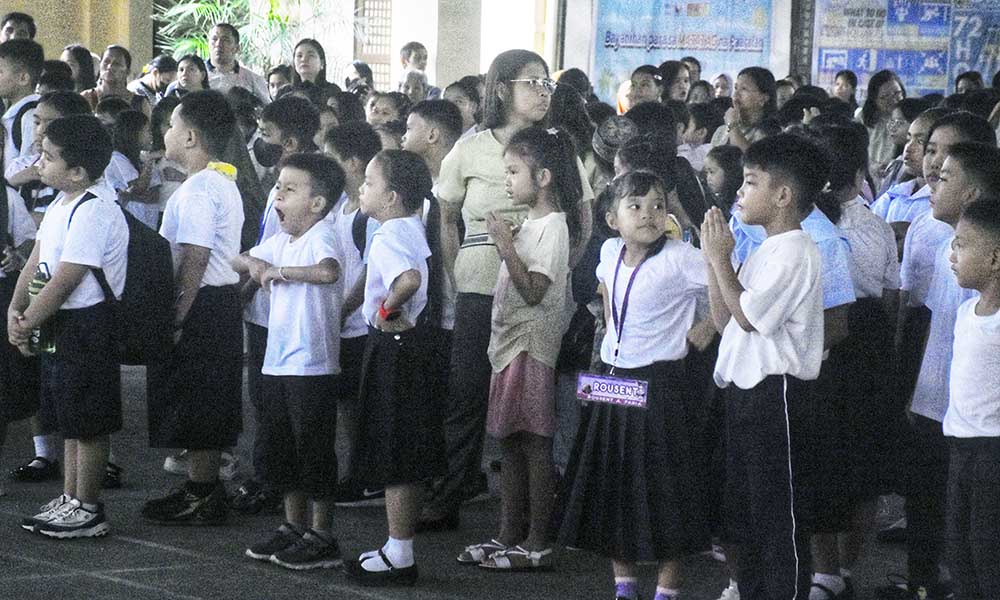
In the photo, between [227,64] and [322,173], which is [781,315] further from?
[227,64]

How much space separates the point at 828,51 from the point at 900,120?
641 centimetres

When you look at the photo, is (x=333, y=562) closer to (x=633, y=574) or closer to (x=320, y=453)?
(x=320, y=453)

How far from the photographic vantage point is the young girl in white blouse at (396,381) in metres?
4.90

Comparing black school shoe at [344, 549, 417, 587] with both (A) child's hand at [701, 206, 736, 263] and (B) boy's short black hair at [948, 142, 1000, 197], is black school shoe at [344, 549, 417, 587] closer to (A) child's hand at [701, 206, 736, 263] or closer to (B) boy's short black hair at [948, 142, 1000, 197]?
(A) child's hand at [701, 206, 736, 263]

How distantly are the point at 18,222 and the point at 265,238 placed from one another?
1.08 metres

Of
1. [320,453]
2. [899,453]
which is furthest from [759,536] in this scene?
[320,453]

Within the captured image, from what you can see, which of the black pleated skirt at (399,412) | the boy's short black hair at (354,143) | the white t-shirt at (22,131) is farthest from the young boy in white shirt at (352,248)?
the white t-shirt at (22,131)

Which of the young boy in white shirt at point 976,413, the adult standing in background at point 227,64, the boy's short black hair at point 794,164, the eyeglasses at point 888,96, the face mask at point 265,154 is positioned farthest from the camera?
the adult standing in background at point 227,64

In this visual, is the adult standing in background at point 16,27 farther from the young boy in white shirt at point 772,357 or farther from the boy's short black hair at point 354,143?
the young boy in white shirt at point 772,357

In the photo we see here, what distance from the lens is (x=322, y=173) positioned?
5.16 meters

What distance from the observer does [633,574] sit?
15.1 feet

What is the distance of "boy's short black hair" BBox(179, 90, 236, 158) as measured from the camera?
5.63 metres

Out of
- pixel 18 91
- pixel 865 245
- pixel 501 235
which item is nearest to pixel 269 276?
pixel 501 235

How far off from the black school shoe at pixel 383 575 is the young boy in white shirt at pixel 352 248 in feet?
1.95
